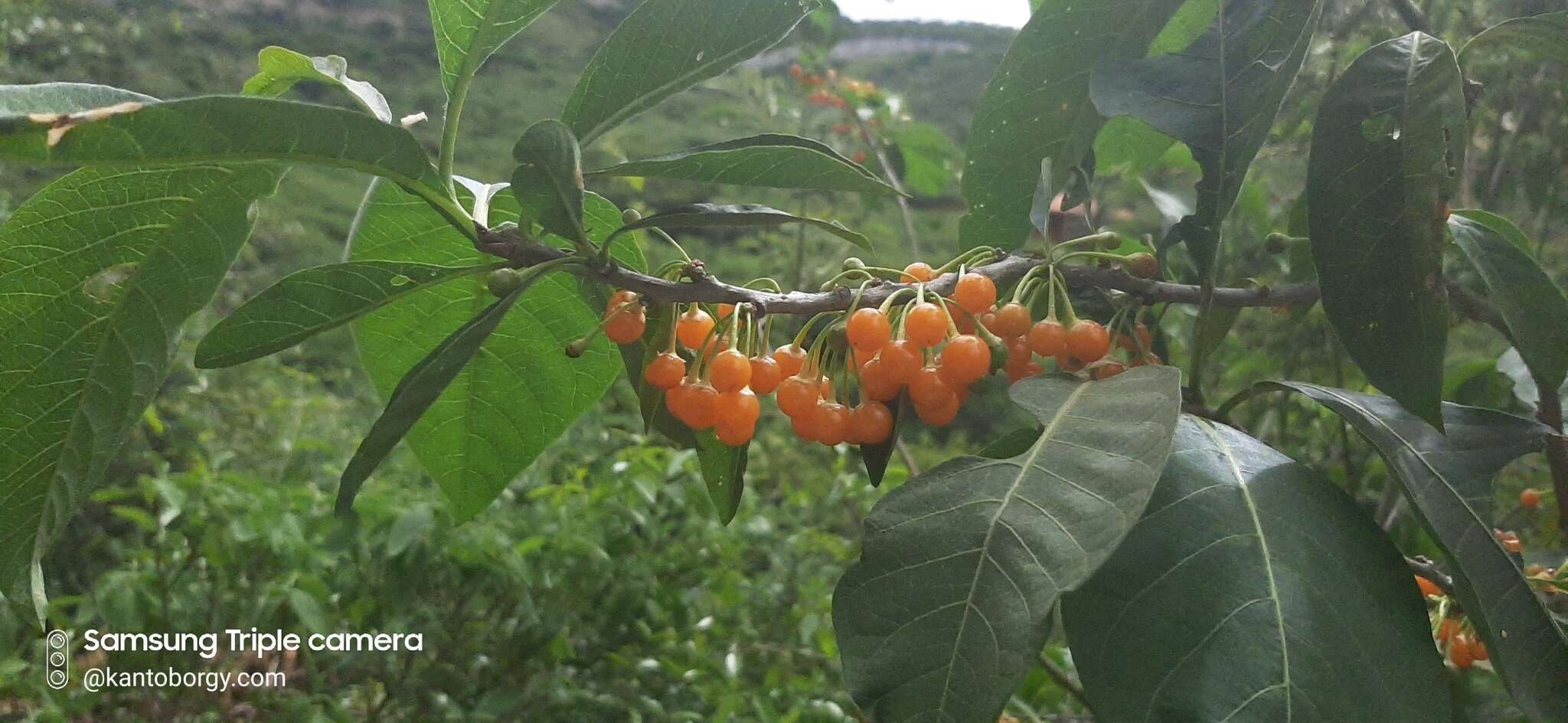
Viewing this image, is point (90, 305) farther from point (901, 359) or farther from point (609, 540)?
point (609, 540)

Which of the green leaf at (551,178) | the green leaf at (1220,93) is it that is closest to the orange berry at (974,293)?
the green leaf at (1220,93)

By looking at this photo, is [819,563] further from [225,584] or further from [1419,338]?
[1419,338]

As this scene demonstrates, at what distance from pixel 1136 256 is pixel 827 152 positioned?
8.9 inches

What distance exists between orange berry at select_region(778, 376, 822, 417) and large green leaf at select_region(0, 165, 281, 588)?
1.07 ft

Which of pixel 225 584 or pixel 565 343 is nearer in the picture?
pixel 565 343

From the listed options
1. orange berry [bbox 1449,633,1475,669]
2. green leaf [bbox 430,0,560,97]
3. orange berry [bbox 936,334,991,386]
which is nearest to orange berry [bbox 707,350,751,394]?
orange berry [bbox 936,334,991,386]

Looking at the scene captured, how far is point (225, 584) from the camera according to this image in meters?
1.33

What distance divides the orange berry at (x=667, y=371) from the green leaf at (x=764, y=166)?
0.33 ft

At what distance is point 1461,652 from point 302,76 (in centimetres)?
96

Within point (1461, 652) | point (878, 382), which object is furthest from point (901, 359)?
point (1461, 652)

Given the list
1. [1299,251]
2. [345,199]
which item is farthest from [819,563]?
[345,199]

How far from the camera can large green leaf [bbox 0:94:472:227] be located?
1.15 ft

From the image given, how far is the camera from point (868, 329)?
0.51 m

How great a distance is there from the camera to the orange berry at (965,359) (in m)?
0.51
